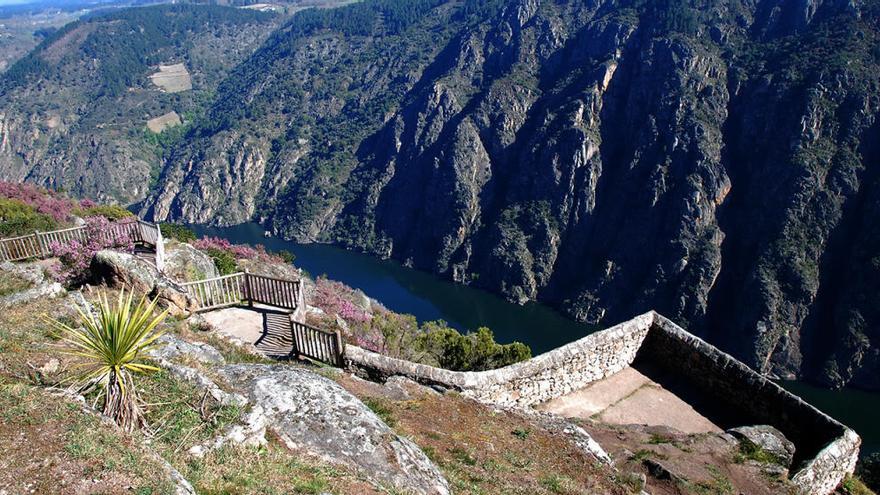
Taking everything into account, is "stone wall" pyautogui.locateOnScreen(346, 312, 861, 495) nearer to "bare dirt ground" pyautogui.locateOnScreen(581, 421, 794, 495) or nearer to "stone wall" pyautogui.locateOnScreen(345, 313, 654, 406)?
"stone wall" pyautogui.locateOnScreen(345, 313, 654, 406)

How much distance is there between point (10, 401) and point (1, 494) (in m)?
1.86

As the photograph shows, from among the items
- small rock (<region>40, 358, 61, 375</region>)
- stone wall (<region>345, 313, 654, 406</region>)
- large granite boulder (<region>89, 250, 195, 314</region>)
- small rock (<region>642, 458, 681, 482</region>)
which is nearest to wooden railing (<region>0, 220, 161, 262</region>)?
large granite boulder (<region>89, 250, 195, 314</region>)

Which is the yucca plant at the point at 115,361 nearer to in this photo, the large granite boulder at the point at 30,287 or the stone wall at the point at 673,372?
the stone wall at the point at 673,372

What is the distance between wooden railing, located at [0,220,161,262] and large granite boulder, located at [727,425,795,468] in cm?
1579

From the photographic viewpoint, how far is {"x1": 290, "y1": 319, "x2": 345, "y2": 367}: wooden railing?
1177cm

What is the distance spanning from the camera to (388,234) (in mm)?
131750

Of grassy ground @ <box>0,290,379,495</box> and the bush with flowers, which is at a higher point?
grassy ground @ <box>0,290,379,495</box>

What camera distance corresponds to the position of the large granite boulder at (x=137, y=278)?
565 inches

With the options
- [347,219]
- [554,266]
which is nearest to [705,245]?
[554,266]

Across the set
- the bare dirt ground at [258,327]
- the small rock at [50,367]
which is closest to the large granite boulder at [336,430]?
the small rock at [50,367]

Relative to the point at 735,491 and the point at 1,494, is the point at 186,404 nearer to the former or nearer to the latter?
the point at 1,494

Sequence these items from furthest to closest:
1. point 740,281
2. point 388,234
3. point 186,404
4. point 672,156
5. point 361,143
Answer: point 361,143, point 388,234, point 672,156, point 740,281, point 186,404

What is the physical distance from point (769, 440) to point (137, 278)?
44.0 ft

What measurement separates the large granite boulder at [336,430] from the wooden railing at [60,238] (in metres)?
11.7
